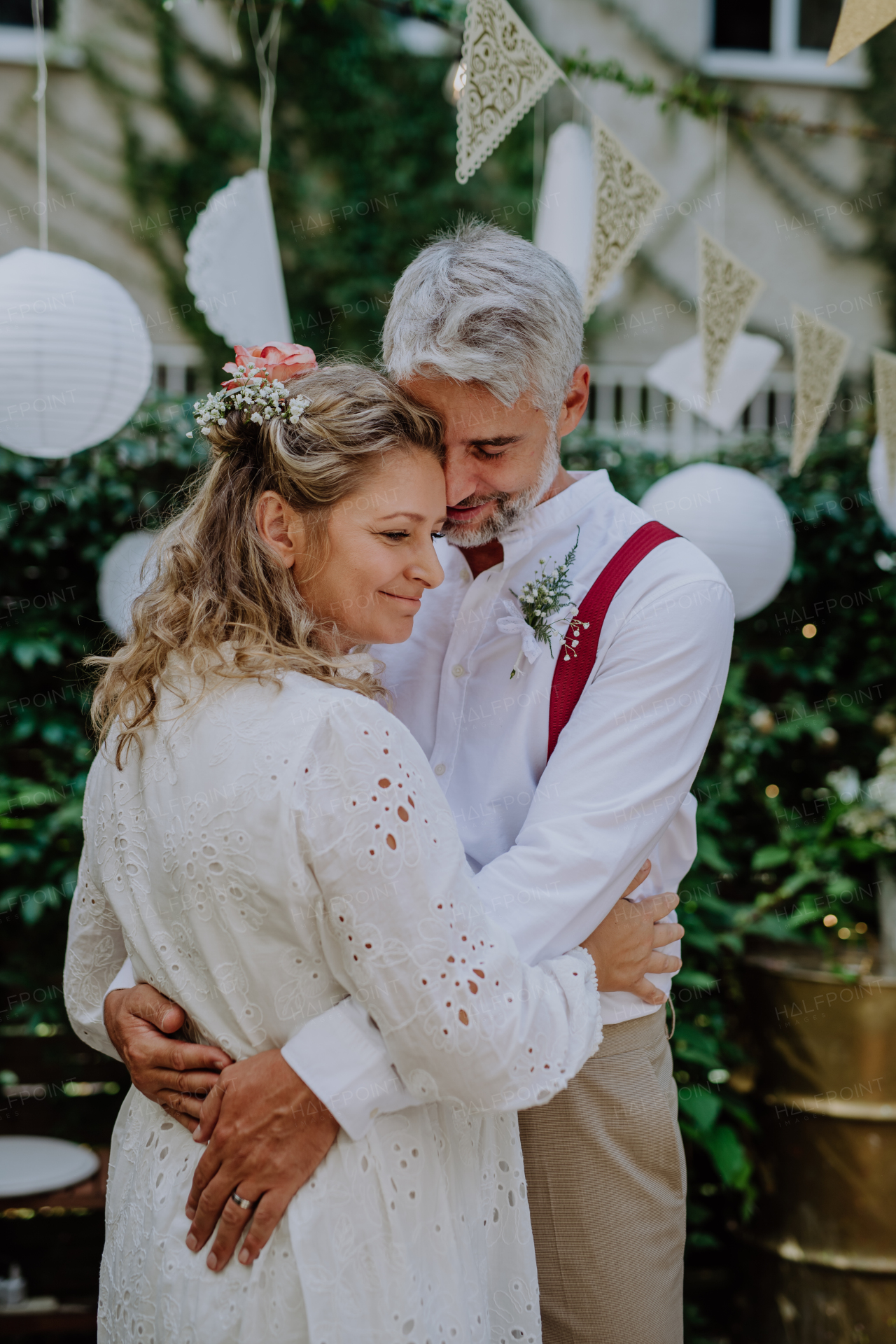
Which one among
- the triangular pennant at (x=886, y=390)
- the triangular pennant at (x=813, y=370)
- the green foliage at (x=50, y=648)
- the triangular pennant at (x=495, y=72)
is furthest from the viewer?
the green foliage at (x=50, y=648)

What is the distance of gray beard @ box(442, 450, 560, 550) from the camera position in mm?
1806

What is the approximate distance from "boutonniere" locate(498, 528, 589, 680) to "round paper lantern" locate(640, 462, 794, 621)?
1.60 metres

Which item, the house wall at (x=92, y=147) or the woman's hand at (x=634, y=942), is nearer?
the woman's hand at (x=634, y=942)

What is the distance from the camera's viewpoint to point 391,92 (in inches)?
313

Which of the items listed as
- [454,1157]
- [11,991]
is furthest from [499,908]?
[11,991]

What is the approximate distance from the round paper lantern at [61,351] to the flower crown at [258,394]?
123 centimetres

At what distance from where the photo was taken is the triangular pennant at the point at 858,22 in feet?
6.82

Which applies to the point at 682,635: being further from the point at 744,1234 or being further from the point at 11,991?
the point at 11,991

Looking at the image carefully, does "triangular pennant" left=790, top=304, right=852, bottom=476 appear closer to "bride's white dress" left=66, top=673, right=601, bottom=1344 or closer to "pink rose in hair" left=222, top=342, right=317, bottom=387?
"pink rose in hair" left=222, top=342, right=317, bottom=387

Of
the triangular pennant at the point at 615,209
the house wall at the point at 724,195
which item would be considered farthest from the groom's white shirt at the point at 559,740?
the house wall at the point at 724,195

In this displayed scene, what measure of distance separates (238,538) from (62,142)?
7.41 meters

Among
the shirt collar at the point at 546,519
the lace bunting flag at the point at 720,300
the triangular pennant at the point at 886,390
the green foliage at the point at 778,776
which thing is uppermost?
the lace bunting flag at the point at 720,300

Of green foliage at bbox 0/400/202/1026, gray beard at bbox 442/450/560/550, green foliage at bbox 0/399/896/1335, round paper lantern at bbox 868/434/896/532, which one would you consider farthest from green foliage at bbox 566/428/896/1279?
gray beard at bbox 442/450/560/550

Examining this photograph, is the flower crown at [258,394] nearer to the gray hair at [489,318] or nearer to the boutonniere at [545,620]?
the gray hair at [489,318]
